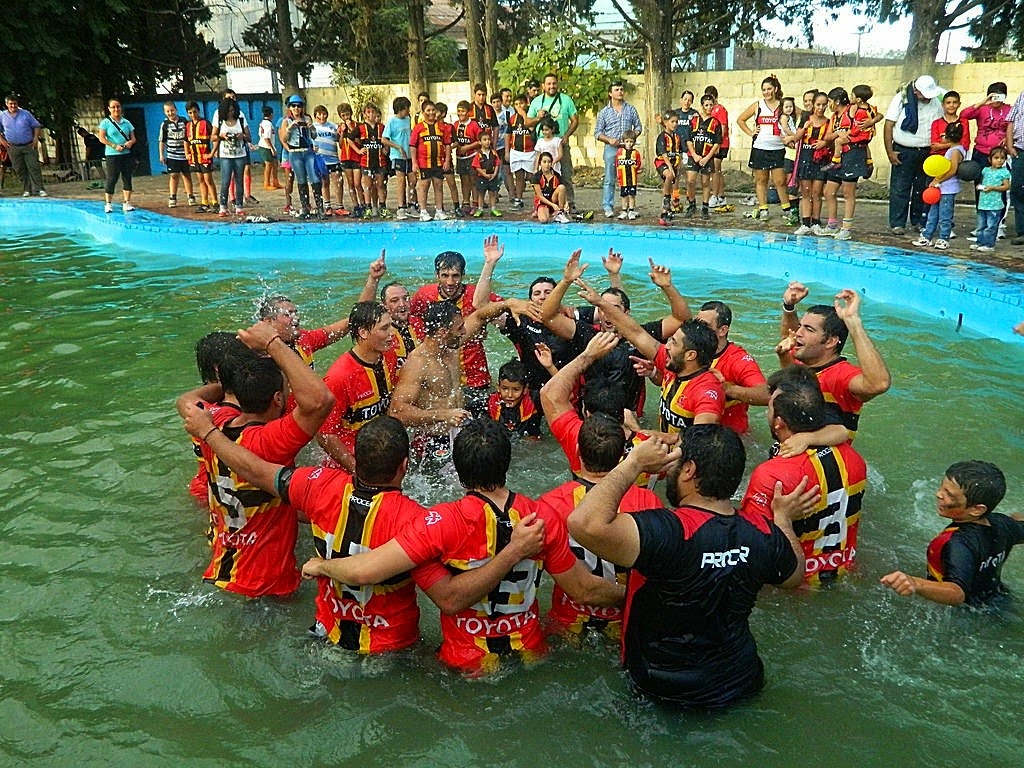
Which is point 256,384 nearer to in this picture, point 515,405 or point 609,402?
point 609,402

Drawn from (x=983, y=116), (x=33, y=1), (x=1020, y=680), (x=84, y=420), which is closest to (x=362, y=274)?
(x=84, y=420)

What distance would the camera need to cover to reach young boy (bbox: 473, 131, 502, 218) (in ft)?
48.0

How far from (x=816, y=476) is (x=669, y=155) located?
35.3 ft

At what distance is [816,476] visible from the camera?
13.4 feet

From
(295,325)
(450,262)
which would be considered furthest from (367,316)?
(450,262)

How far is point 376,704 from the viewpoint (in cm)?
381

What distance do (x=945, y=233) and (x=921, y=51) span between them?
7342 millimetres

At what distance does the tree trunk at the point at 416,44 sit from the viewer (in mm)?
21125

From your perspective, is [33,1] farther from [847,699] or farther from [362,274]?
[847,699]

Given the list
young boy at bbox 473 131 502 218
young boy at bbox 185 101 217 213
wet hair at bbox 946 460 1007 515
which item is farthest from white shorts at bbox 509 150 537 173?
wet hair at bbox 946 460 1007 515

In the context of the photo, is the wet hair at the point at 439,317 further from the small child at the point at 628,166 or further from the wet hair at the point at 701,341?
the small child at the point at 628,166

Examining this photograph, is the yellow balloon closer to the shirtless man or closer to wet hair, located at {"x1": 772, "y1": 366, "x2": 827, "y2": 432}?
the shirtless man

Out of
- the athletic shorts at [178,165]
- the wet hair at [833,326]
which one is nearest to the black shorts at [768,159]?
the wet hair at [833,326]

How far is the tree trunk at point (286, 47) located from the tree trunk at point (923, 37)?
15.9m
